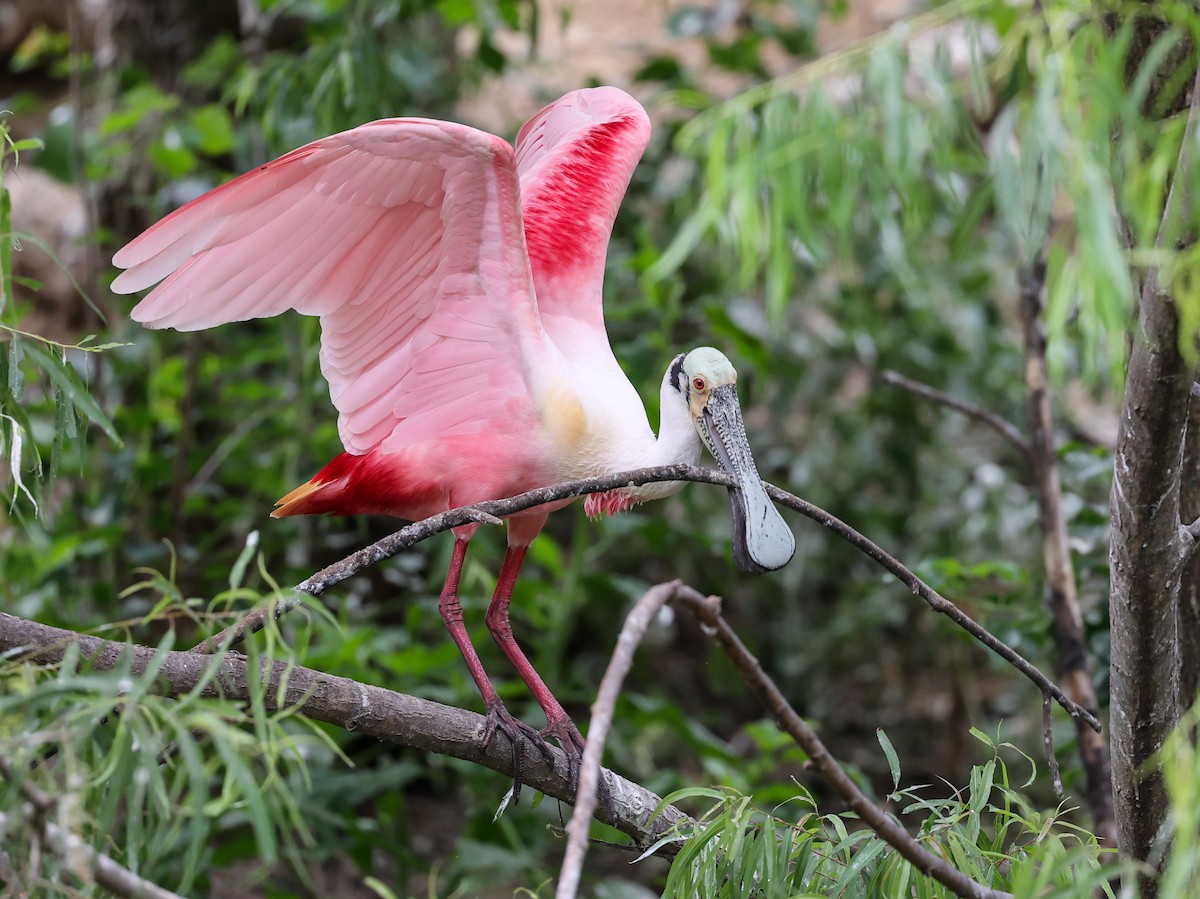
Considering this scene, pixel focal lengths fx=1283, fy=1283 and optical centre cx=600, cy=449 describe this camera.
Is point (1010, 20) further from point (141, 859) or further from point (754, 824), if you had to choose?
point (141, 859)

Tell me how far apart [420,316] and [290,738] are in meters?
1.50

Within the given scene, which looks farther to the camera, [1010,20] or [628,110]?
[628,110]

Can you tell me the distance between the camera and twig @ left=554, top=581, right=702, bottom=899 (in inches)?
→ 50.9

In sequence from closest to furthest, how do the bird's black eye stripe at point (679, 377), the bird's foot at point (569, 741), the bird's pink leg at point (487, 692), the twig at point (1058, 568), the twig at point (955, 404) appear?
the bird's pink leg at point (487, 692)
the bird's foot at point (569, 741)
the bird's black eye stripe at point (679, 377)
the twig at point (955, 404)
the twig at point (1058, 568)

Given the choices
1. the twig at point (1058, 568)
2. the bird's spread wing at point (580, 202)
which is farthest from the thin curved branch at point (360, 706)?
the twig at point (1058, 568)

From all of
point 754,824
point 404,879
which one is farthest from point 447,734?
point 404,879

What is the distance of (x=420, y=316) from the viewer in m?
2.77

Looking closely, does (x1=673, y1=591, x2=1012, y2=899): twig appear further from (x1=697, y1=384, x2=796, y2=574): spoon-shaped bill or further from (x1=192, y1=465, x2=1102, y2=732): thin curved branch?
(x1=697, y1=384, x2=796, y2=574): spoon-shaped bill

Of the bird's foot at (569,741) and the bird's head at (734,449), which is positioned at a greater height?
the bird's head at (734,449)

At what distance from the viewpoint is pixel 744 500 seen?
255 cm

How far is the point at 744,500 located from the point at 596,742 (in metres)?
1.24

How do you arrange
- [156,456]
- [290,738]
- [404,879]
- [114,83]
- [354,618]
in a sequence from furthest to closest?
[114,83] < [156,456] < [354,618] < [404,879] < [290,738]

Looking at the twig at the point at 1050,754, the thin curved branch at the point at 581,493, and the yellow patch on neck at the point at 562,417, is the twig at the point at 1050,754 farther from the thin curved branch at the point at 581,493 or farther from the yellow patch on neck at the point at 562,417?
the yellow patch on neck at the point at 562,417

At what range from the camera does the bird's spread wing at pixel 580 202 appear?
3.02 meters
